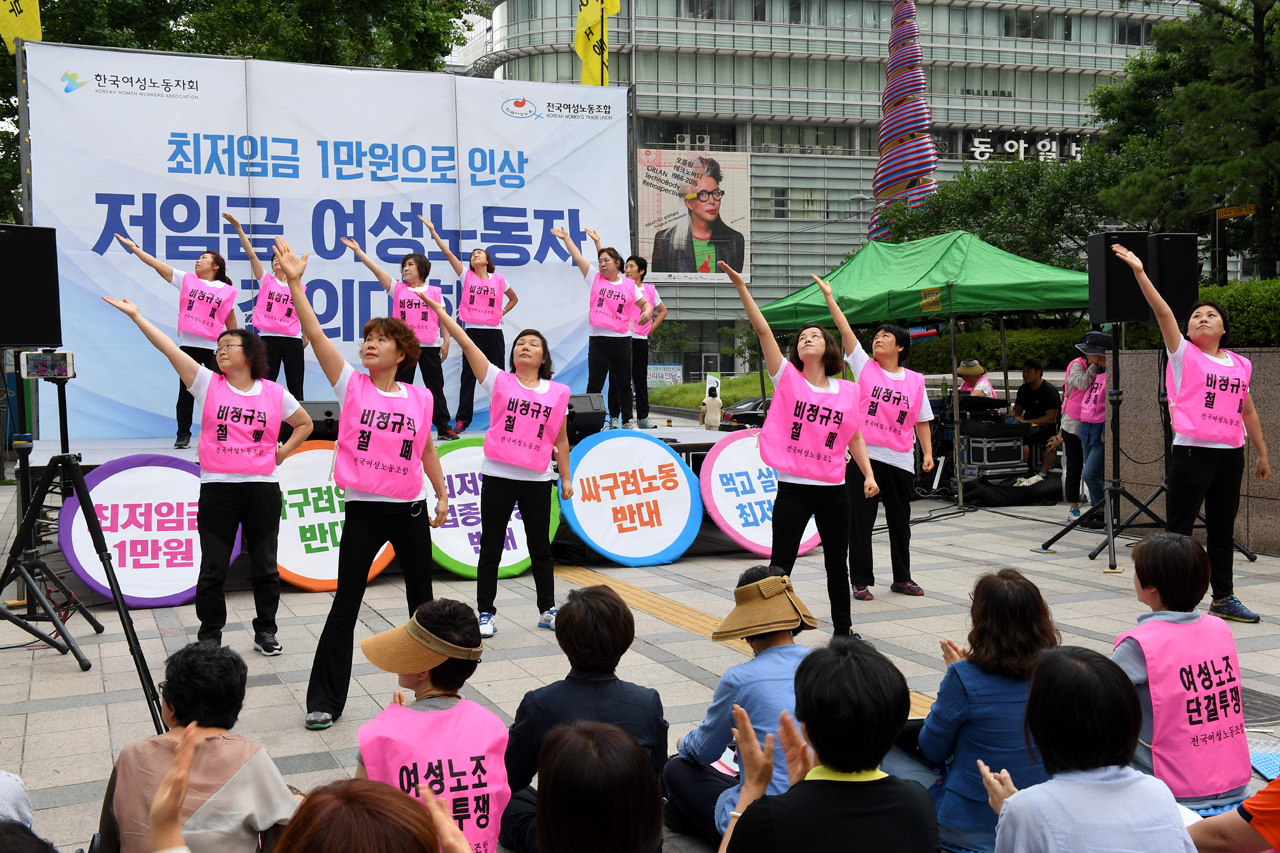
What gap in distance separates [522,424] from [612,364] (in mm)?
4478

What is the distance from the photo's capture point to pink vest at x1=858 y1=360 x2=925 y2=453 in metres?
7.32

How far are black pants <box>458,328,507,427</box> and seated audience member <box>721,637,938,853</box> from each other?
27.8 feet

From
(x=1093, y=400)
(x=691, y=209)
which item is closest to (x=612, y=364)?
(x=1093, y=400)

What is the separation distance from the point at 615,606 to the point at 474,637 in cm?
41

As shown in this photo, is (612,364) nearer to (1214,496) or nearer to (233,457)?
(233,457)

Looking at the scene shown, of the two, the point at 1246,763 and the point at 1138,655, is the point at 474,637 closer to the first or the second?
the point at 1138,655

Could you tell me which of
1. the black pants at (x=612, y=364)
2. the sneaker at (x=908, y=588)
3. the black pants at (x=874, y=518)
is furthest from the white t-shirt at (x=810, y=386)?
the black pants at (x=612, y=364)

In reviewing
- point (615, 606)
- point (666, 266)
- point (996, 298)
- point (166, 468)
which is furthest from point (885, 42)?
point (615, 606)

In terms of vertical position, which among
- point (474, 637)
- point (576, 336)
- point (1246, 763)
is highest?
point (576, 336)

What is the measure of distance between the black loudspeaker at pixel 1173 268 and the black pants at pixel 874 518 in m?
2.54

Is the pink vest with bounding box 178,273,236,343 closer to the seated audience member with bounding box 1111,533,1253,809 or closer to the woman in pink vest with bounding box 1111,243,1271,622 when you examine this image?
the woman in pink vest with bounding box 1111,243,1271,622

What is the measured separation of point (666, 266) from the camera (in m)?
50.6

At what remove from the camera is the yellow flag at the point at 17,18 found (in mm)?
10781

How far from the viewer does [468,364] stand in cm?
1101
